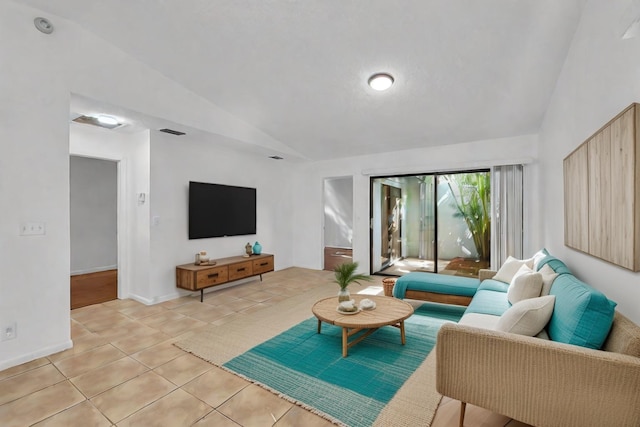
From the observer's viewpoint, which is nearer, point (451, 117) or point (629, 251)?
point (629, 251)

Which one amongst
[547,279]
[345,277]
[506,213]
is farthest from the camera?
[506,213]

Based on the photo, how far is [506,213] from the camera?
4.48 meters

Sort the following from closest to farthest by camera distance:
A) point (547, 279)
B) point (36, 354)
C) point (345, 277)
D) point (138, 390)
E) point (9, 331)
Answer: point (138, 390), point (547, 279), point (9, 331), point (36, 354), point (345, 277)

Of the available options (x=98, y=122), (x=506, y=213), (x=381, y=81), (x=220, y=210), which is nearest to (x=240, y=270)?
(x=220, y=210)

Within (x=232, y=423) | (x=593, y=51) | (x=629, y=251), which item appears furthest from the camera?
(x=593, y=51)

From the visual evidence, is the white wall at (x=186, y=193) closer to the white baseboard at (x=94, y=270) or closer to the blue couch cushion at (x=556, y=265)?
the white baseboard at (x=94, y=270)

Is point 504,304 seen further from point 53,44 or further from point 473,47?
point 53,44

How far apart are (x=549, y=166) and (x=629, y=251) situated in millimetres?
2467

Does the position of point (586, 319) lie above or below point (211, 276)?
above

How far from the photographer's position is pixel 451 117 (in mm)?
4121

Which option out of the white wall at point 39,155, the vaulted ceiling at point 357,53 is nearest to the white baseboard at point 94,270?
the white wall at point 39,155

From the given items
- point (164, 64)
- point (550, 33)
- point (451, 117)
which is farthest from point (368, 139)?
point (164, 64)

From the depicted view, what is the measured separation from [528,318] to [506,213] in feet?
10.5

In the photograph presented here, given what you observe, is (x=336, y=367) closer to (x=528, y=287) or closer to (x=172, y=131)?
(x=528, y=287)
